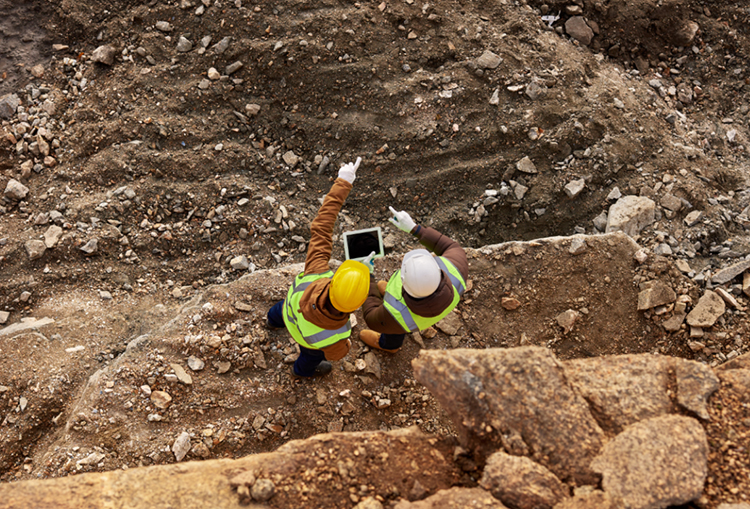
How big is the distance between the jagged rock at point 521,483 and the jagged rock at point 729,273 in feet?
8.90

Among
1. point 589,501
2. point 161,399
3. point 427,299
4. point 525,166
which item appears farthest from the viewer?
point 525,166

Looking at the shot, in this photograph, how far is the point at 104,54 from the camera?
4.66m

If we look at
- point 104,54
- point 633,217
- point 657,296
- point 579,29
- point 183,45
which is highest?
point 579,29

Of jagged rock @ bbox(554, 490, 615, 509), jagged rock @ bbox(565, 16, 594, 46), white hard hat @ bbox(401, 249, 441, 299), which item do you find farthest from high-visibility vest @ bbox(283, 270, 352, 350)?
jagged rock @ bbox(565, 16, 594, 46)

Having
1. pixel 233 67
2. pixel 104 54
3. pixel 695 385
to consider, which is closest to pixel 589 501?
pixel 695 385

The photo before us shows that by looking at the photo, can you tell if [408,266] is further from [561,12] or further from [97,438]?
[561,12]

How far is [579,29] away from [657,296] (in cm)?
312

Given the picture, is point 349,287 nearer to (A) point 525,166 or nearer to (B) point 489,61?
(A) point 525,166

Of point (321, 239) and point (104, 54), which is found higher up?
point (104, 54)

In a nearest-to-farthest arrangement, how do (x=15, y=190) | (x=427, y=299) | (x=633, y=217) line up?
(x=427, y=299) < (x=633, y=217) < (x=15, y=190)

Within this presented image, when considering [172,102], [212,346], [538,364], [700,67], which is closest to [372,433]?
[538,364]

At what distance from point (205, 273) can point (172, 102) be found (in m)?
1.77

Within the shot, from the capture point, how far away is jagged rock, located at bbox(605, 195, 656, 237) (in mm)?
4223

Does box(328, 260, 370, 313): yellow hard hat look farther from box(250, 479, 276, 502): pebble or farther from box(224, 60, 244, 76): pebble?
box(224, 60, 244, 76): pebble
